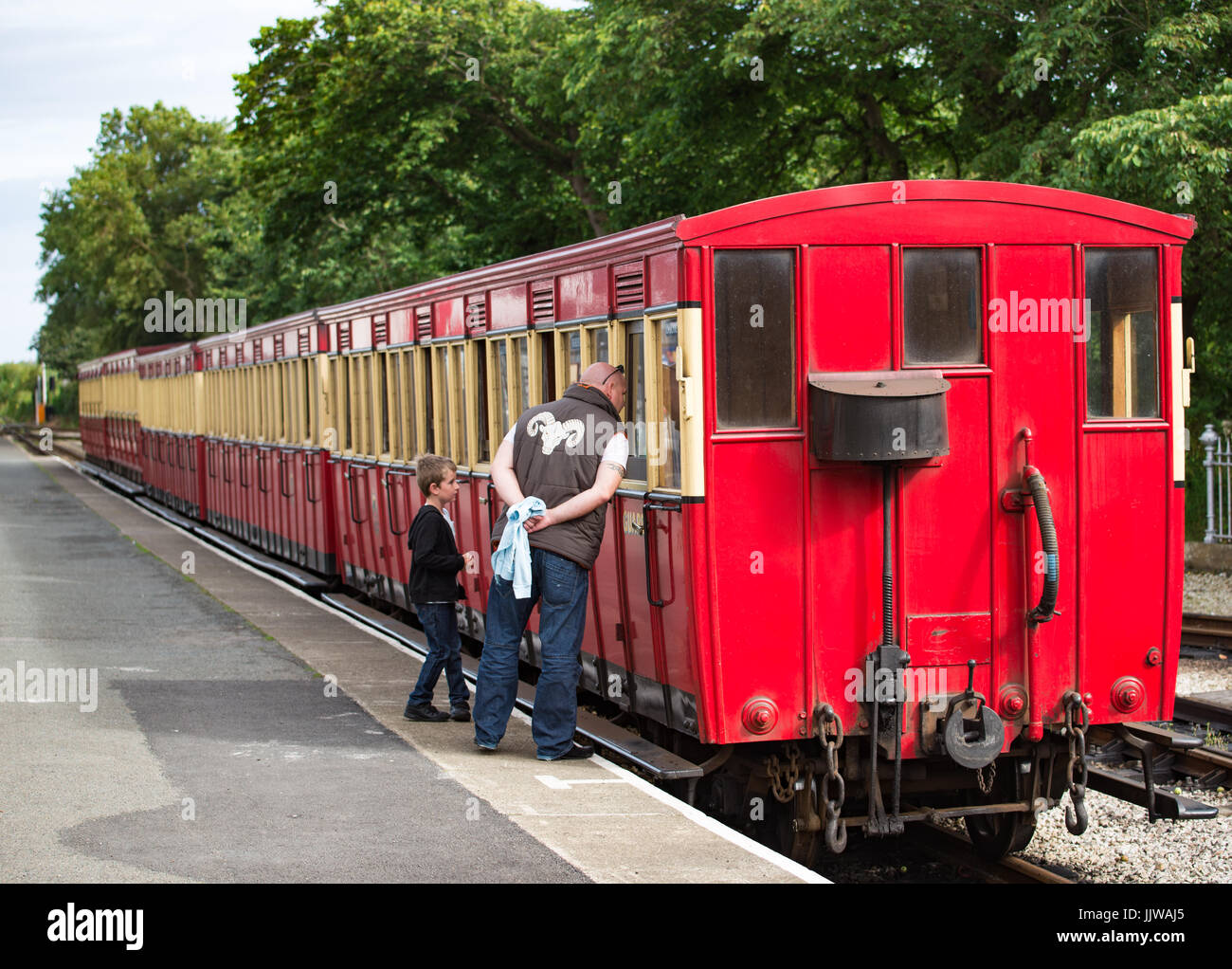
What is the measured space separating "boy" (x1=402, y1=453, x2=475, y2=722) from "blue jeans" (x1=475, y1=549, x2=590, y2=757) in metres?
0.91

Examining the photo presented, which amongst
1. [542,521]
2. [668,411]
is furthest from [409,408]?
[668,411]

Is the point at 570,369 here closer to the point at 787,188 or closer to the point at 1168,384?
the point at 1168,384

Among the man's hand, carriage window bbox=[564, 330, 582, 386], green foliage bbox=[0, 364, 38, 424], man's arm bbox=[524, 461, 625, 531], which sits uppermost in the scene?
green foliage bbox=[0, 364, 38, 424]

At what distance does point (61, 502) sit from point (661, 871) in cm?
2754


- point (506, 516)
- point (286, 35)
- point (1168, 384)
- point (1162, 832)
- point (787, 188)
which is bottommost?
point (1162, 832)

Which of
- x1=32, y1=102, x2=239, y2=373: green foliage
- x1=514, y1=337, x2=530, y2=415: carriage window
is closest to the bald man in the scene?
x1=514, y1=337, x2=530, y2=415: carriage window

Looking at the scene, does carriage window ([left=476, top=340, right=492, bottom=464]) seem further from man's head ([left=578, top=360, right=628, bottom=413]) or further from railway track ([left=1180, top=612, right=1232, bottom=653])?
railway track ([left=1180, top=612, right=1232, bottom=653])

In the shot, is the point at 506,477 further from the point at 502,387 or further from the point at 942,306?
the point at 502,387

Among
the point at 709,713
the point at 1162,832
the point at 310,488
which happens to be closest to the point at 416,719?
the point at 709,713

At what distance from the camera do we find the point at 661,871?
19.6 ft

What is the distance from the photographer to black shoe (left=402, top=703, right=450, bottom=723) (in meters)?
9.15

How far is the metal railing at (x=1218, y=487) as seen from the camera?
1917 cm

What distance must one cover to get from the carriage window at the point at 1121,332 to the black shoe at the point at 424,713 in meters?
4.04

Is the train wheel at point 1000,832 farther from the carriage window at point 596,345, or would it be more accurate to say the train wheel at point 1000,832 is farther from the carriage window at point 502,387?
the carriage window at point 502,387
